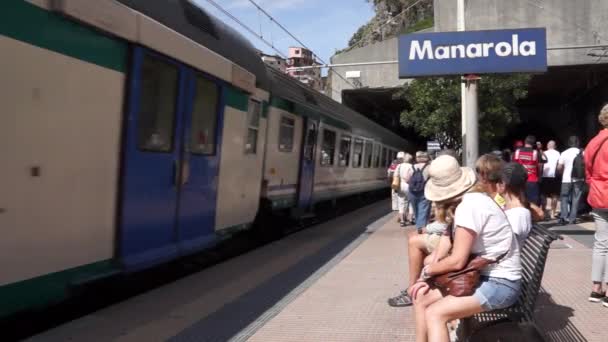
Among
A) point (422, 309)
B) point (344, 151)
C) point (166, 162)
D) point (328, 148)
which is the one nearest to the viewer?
point (422, 309)

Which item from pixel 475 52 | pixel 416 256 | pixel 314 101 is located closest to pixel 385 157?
pixel 314 101

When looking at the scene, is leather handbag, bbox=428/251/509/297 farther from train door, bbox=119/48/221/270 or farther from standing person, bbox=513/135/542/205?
standing person, bbox=513/135/542/205

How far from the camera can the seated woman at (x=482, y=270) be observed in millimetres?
3344

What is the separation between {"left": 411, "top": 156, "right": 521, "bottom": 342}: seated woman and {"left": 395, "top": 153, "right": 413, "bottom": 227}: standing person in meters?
7.14

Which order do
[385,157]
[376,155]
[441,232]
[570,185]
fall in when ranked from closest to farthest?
[441,232], [570,185], [376,155], [385,157]

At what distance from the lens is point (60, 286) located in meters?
4.24

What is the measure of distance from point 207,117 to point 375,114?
32429 millimetres

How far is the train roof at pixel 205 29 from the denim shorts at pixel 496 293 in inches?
145

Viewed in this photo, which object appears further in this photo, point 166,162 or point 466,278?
point 166,162

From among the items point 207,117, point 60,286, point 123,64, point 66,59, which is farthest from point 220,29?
point 60,286

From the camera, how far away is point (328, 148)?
525 inches

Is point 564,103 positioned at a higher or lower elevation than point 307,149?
higher

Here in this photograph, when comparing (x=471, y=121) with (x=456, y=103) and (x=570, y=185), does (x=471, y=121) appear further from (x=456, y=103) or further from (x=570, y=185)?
(x=456, y=103)

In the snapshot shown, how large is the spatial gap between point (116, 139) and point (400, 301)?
2797 mm
